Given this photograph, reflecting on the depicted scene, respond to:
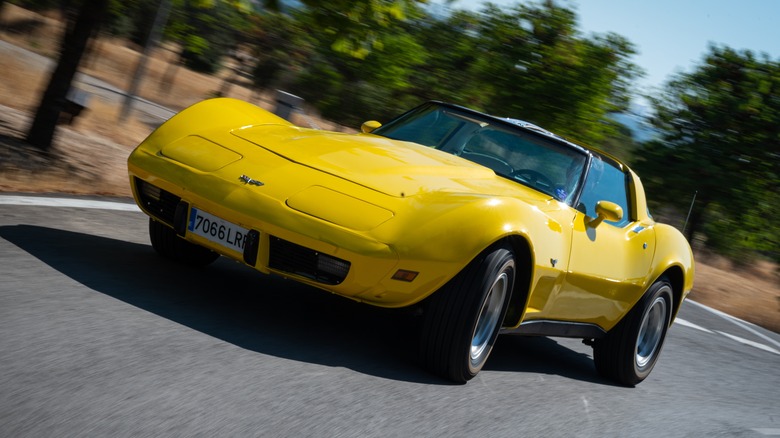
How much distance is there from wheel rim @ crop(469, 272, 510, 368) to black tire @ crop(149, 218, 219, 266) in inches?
71.7

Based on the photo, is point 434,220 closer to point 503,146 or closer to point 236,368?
point 236,368

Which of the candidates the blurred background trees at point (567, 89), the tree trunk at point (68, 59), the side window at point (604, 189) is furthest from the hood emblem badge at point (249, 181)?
the blurred background trees at point (567, 89)

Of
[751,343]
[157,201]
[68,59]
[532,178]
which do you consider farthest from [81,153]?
[751,343]

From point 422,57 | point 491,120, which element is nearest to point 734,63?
point 422,57

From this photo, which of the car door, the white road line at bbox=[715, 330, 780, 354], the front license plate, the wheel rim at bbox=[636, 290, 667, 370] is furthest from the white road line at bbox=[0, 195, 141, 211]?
the white road line at bbox=[715, 330, 780, 354]

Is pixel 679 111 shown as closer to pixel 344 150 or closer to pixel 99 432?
pixel 344 150

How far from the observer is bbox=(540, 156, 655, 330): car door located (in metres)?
5.36

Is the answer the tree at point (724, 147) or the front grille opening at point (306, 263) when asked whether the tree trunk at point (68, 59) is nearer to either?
the front grille opening at point (306, 263)

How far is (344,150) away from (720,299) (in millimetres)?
13731

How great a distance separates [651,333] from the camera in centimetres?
649

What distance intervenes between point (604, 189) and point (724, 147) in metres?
17.7

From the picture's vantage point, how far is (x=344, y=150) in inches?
202

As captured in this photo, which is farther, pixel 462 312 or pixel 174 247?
pixel 174 247

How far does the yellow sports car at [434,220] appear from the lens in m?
4.42
